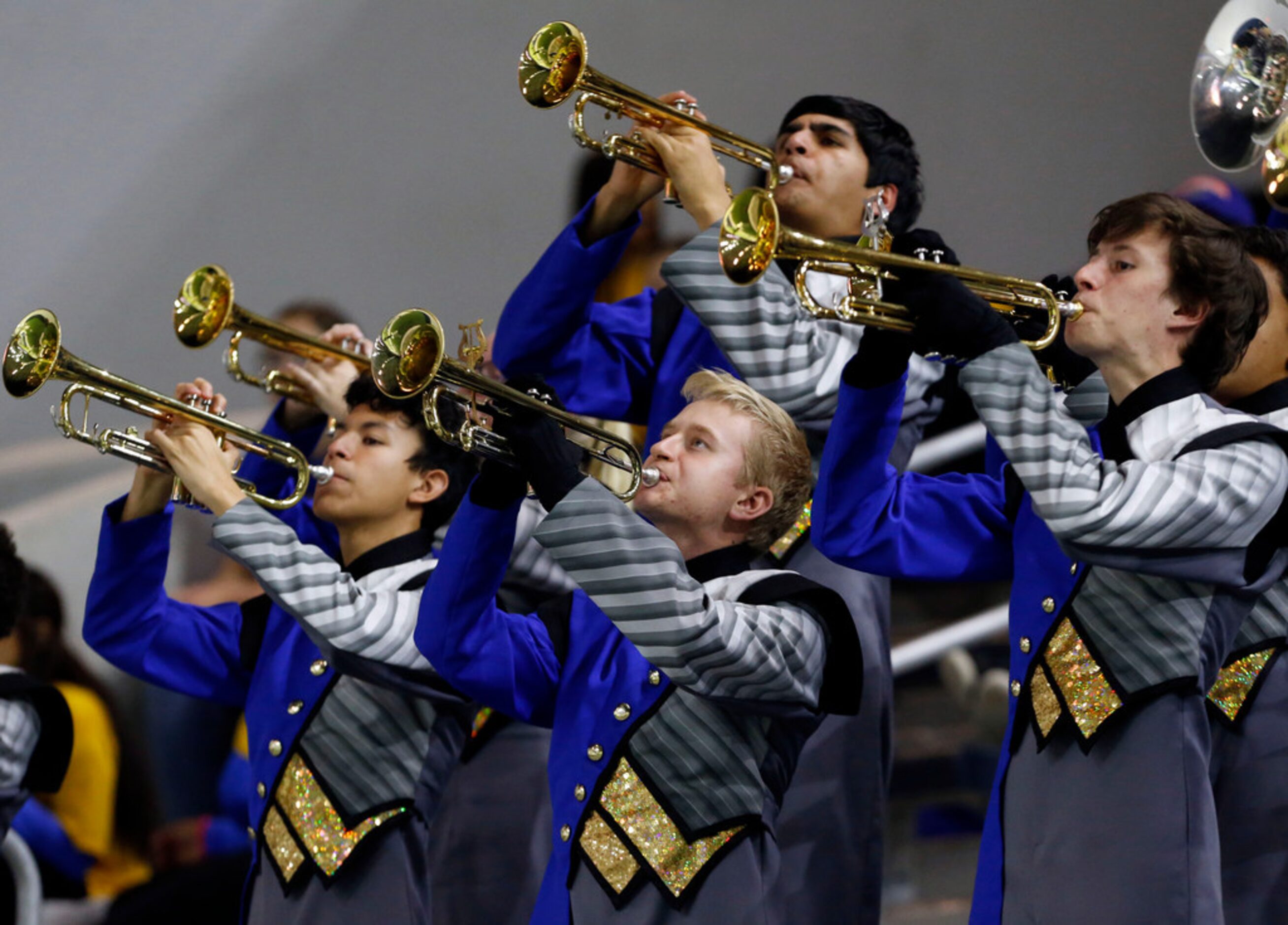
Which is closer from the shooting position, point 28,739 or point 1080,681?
point 1080,681

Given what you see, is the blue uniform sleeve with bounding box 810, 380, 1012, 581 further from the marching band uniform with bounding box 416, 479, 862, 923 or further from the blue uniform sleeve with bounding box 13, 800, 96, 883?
the blue uniform sleeve with bounding box 13, 800, 96, 883

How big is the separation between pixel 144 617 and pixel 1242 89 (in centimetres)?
193

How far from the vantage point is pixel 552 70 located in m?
2.88

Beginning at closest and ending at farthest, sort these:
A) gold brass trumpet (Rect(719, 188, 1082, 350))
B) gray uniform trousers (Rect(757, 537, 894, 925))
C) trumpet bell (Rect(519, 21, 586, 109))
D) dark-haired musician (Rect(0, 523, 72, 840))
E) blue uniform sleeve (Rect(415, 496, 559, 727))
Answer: gold brass trumpet (Rect(719, 188, 1082, 350))
blue uniform sleeve (Rect(415, 496, 559, 727))
gray uniform trousers (Rect(757, 537, 894, 925))
trumpet bell (Rect(519, 21, 586, 109))
dark-haired musician (Rect(0, 523, 72, 840))

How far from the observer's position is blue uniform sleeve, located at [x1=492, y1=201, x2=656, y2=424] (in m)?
3.01

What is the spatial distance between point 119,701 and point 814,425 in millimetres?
2691

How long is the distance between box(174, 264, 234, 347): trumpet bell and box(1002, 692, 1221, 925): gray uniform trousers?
1.61 metres

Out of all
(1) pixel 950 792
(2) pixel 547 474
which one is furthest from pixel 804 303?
(1) pixel 950 792

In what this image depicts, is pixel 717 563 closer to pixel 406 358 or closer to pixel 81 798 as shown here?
pixel 406 358

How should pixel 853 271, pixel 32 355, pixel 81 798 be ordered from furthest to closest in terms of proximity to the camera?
pixel 81 798 < pixel 32 355 < pixel 853 271

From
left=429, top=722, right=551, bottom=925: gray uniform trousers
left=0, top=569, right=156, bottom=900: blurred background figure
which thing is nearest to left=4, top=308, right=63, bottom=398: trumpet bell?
left=429, top=722, right=551, bottom=925: gray uniform trousers

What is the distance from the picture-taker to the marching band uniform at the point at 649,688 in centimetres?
225

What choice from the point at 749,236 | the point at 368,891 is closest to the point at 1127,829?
the point at 749,236

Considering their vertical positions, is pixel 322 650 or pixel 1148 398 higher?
pixel 1148 398
